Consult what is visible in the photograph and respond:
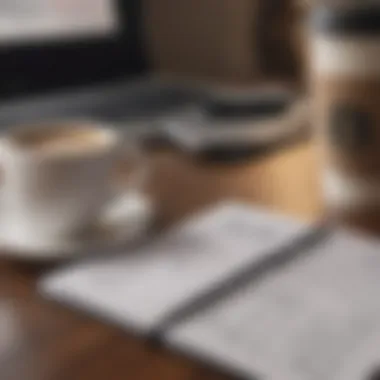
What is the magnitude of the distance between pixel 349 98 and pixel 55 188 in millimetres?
243

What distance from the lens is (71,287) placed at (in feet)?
1.52

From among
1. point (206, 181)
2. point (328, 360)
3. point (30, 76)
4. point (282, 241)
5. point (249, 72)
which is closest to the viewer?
point (328, 360)

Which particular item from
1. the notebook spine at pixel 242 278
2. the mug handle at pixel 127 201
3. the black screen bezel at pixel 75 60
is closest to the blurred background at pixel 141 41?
the black screen bezel at pixel 75 60

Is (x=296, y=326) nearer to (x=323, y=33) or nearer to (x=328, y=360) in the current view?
(x=328, y=360)

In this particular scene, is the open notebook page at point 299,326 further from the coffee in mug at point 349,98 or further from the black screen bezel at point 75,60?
the black screen bezel at point 75,60

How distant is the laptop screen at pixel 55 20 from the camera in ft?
3.36

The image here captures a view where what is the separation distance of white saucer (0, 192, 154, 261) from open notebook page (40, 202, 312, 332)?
17mm

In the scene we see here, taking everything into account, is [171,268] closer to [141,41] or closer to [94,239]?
[94,239]

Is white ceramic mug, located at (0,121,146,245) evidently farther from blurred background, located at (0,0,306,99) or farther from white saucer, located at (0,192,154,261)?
blurred background, located at (0,0,306,99)

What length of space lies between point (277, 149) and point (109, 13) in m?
0.48

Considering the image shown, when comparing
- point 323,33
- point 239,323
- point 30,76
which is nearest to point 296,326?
point 239,323

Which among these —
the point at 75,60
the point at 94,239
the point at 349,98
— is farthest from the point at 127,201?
the point at 75,60

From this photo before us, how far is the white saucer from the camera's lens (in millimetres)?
507

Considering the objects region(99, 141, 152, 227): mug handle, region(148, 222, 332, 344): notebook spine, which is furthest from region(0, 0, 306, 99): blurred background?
region(148, 222, 332, 344): notebook spine
